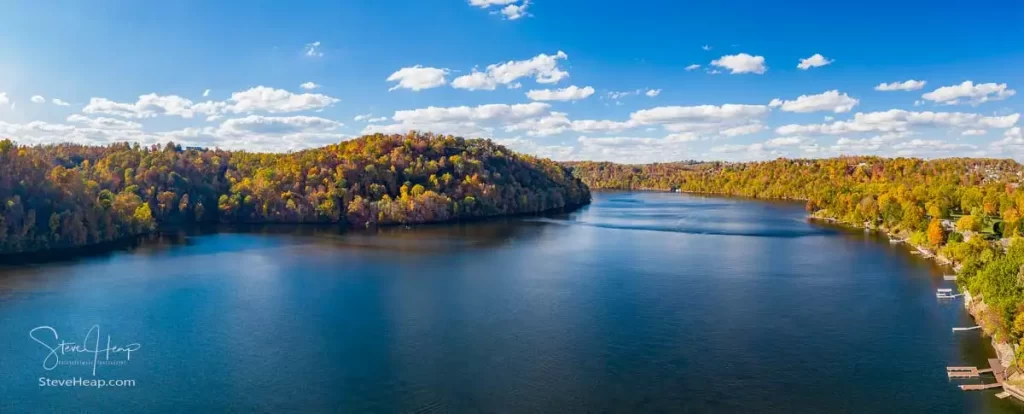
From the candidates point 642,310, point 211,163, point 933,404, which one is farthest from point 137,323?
point 211,163

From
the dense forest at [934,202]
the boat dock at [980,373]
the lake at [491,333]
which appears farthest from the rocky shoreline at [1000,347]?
the lake at [491,333]

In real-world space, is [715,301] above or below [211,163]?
below

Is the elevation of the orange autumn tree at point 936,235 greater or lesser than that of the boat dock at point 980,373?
greater

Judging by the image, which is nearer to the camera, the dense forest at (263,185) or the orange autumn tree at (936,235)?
the orange autumn tree at (936,235)

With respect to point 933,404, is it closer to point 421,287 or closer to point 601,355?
point 601,355
